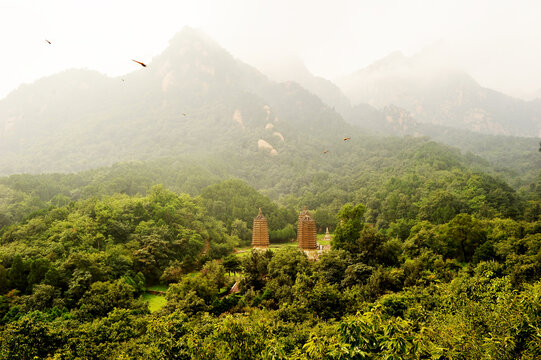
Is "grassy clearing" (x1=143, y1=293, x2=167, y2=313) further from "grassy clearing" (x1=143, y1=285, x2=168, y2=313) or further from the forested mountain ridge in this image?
the forested mountain ridge

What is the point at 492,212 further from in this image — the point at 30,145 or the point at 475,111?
the point at 475,111

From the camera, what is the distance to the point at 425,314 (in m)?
14.6

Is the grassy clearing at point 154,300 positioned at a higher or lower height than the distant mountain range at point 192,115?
lower

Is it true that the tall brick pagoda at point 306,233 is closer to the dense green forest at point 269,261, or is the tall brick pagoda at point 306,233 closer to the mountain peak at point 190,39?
the dense green forest at point 269,261

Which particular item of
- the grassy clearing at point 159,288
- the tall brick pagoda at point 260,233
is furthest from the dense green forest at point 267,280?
the tall brick pagoda at point 260,233

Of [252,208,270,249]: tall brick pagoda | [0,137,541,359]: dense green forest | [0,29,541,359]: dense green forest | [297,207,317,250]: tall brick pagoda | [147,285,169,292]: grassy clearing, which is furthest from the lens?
[252,208,270,249]: tall brick pagoda

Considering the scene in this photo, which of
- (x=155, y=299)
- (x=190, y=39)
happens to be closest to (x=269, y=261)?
(x=155, y=299)

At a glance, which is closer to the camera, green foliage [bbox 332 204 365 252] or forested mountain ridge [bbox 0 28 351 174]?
A: green foliage [bbox 332 204 365 252]

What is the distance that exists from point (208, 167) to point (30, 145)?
62630 millimetres

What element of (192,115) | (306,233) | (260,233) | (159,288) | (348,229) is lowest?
(159,288)

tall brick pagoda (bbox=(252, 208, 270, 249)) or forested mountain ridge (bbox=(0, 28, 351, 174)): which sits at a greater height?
forested mountain ridge (bbox=(0, 28, 351, 174))

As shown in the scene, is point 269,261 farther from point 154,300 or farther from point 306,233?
point 306,233

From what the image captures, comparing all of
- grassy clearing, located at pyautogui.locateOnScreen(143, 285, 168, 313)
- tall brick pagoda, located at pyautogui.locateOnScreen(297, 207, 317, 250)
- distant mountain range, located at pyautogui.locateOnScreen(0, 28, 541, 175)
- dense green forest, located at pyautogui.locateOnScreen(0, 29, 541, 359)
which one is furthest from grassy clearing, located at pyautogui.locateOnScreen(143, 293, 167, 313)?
distant mountain range, located at pyautogui.locateOnScreen(0, 28, 541, 175)

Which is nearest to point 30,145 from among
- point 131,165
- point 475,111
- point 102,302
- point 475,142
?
point 131,165
